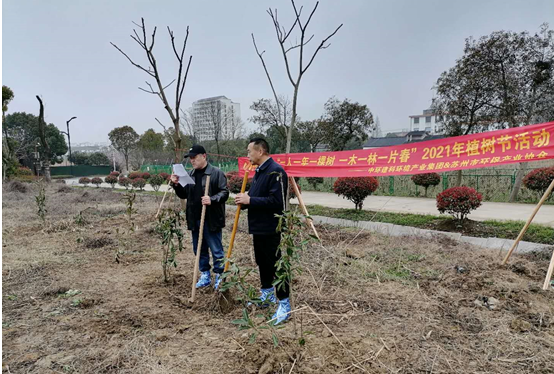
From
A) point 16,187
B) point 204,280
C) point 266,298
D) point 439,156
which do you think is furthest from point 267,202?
point 16,187

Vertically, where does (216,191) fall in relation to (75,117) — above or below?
below

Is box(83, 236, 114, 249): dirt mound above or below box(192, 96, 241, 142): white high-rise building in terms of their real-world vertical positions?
below

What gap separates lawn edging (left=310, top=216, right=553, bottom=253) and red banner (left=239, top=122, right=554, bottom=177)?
3.92ft

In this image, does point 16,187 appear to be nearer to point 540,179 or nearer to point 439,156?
point 439,156

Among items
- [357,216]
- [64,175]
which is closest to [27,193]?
[357,216]

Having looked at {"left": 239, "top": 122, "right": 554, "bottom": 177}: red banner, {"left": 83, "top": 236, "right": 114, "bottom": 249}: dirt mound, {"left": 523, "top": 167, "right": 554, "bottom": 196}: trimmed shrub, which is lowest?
{"left": 83, "top": 236, "right": 114, "bottom": 249}: dirt mound

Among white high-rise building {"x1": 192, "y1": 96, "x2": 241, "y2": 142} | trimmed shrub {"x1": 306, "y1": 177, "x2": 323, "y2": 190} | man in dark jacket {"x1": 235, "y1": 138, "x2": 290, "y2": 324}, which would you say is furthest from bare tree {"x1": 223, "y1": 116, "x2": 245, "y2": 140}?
man in dark jacket {"x1": 235, "y1": 138, "x2": 290, "y2": 324}

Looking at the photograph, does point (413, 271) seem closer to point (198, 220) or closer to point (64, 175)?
point (198, 220)

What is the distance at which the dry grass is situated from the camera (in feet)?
6.87

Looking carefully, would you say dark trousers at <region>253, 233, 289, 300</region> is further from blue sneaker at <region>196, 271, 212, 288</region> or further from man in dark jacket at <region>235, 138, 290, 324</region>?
blue sneaker at <region>196, 271, 212, 288</region>

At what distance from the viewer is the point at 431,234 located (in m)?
5.43

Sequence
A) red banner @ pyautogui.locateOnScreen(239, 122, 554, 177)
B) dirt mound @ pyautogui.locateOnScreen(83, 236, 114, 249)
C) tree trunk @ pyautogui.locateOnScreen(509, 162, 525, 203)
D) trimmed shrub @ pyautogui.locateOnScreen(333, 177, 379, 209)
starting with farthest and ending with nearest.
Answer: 1. tree trunk @ pyautogui.locateOnScreen(509, 162, 525, 203)
2. trimmed shrub @ pyautogui.locateOnScreen(333, 177, 379, 209)
3. dirt mound @ pyautogui.locateOnScreen(83, 236, 114, 249)
4. red banner @ pyautogui.locateOnScreen(239, 122, 554, 177)

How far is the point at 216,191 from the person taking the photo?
10.5 feet

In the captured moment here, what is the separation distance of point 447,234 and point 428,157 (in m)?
1.71
